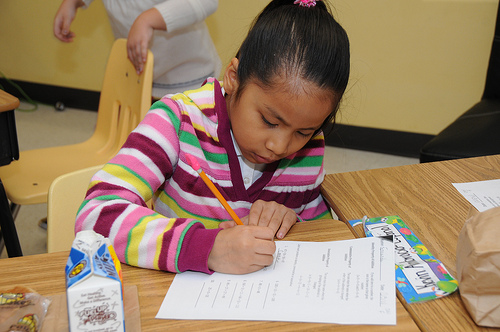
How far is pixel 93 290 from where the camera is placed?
56cm

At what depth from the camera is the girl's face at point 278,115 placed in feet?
2.78

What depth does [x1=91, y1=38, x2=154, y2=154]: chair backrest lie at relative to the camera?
153cm

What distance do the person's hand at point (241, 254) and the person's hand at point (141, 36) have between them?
3.07ft

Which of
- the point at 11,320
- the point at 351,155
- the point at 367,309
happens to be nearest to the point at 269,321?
the point at 367,309

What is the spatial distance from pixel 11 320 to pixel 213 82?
0.62 m

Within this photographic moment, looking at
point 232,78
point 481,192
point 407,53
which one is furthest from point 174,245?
point 407,53

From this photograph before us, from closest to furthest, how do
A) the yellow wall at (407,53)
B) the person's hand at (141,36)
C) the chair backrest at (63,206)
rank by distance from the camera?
the chair backrest at (63,206)
the person's hand at (141,36)
the yellow wall at (407,53)

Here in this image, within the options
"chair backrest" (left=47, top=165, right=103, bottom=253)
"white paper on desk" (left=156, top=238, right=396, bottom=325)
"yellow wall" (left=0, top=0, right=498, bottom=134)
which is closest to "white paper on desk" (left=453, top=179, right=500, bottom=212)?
"white paper on desk" (left=156, top=238, right=396, bottom=325)

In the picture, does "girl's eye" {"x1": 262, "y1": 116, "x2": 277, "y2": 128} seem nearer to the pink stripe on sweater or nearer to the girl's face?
the girl's face

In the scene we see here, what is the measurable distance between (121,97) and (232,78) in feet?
2.77

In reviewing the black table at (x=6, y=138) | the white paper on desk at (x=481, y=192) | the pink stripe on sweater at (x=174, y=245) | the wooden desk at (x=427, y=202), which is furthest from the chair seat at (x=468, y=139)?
the black table at (x=6, y=138)

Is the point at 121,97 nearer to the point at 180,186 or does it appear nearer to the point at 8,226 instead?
the point at 8,226

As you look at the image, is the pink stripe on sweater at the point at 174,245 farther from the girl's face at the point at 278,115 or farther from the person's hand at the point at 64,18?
the person's hand at the point at 64,18

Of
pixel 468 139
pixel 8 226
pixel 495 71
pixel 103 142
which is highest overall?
pixel 495 71
